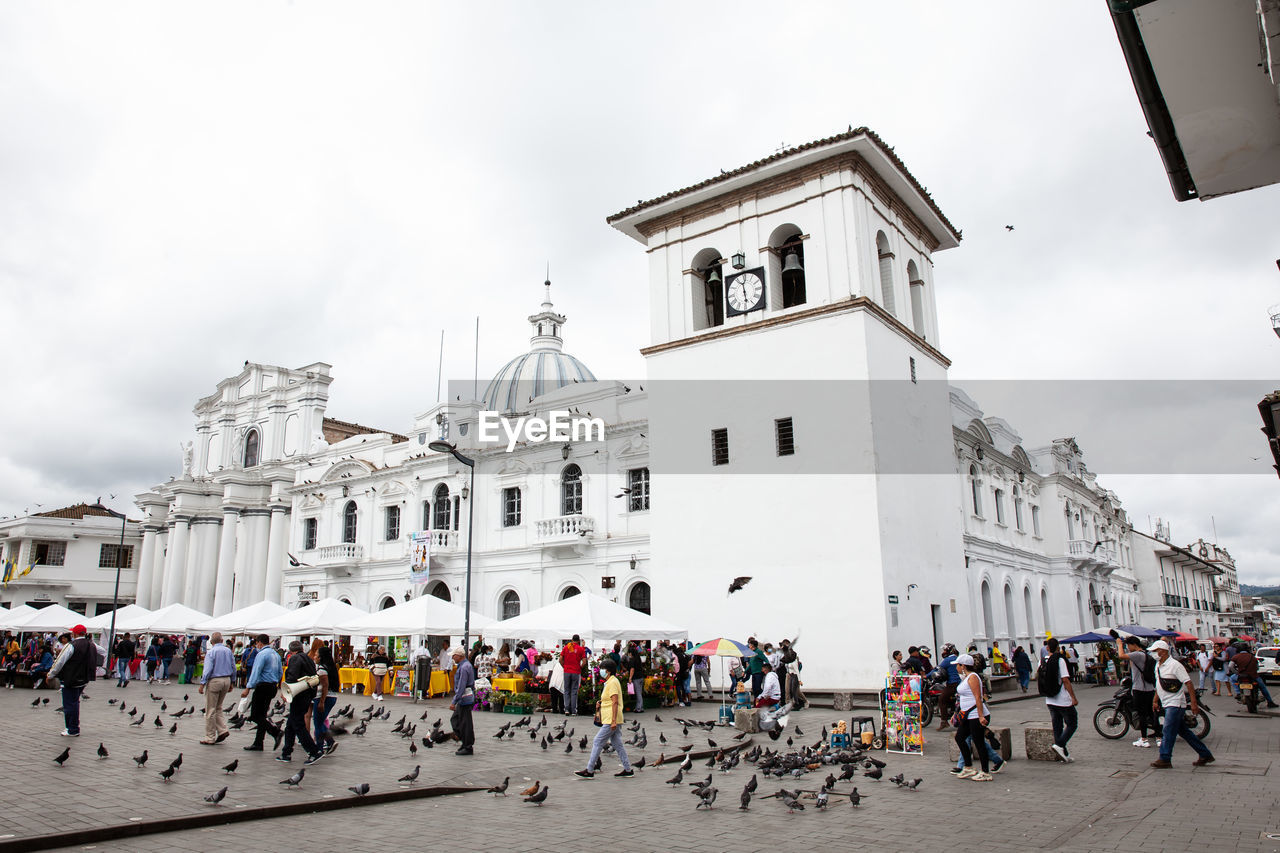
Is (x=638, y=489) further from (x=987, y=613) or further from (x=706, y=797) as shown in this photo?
(x=706, y=797)

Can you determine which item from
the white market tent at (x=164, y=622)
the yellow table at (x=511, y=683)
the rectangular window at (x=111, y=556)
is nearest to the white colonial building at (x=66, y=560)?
the rectangular window at (x=111, y=556)

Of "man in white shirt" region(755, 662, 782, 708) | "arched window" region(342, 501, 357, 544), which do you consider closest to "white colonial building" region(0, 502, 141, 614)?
"arched window" region(342, 501, 357, 544)

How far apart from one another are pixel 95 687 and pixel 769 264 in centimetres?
2271

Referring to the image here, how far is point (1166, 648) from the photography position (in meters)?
11.0

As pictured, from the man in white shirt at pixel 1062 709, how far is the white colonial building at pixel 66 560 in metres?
49.7

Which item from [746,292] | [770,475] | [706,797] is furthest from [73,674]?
[746,292]

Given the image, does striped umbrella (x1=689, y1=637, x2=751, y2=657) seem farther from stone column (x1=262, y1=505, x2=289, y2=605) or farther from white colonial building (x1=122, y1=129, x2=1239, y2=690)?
stone column (x1=262, y1=505, x2=289, y2=605)

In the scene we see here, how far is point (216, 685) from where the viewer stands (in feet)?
42.4

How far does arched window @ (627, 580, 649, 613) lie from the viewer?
27547mm

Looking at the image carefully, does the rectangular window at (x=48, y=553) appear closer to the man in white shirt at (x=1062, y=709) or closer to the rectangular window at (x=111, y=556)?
the rectangular window at (x=111, y=556)

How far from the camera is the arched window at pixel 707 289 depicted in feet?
82.2

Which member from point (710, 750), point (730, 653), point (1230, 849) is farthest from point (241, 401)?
point (1230, 849)

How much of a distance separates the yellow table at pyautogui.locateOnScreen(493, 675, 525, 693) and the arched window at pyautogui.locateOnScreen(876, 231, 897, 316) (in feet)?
A: 44.2

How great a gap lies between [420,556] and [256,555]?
12.6 metres
